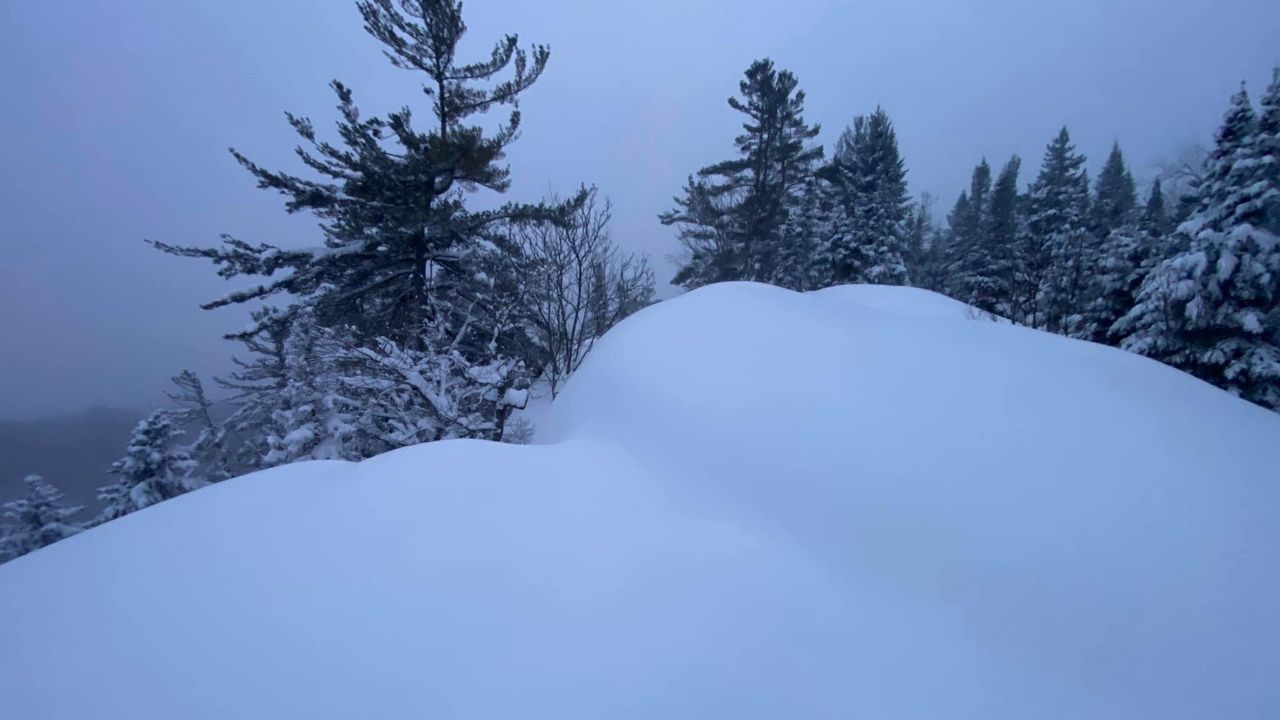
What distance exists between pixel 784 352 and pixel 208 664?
14.3ft

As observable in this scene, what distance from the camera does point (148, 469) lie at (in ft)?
45.8

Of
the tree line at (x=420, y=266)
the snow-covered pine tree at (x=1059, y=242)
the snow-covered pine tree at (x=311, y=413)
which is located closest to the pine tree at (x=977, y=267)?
the snow-covered pine tree at (x=1059, y=242)

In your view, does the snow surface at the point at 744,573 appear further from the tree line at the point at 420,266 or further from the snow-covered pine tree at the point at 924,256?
the snow-covered pine tree at the point at 924,256

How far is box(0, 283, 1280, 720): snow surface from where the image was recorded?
1.91m

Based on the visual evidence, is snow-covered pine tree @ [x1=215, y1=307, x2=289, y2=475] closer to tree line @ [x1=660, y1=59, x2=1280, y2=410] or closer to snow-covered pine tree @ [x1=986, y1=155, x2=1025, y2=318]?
tree line @ [x1=660, y1=59, x2=1280, y2=410]

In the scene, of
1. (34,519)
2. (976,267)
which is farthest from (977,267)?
(34,519)

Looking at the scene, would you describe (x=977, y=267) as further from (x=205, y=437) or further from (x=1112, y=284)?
(x=205, y=437)

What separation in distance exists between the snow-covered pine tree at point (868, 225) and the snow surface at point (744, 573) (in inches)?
637

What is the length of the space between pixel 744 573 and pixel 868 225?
19969 mm

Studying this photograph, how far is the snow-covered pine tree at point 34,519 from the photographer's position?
1457 centimetres

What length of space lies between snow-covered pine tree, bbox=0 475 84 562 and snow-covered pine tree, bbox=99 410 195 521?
283 centimetres

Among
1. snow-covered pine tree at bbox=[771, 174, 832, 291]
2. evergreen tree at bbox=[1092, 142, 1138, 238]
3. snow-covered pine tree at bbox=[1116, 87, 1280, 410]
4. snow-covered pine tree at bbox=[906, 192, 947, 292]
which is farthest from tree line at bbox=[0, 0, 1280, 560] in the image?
evergreen tree at bbox=[1092, 142, 1138, 238]

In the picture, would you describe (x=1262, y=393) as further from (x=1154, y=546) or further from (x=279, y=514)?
(x=279, y=514)

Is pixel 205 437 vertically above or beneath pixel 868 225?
beneath
